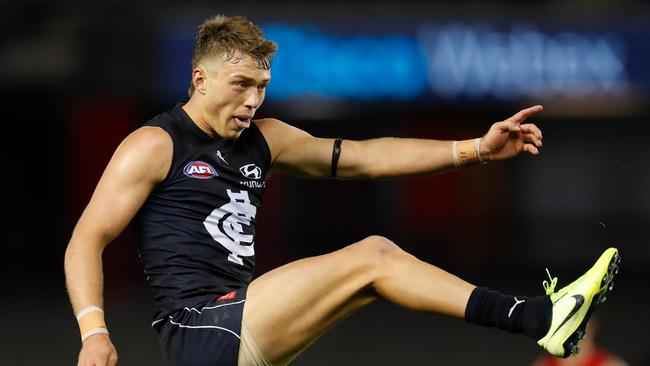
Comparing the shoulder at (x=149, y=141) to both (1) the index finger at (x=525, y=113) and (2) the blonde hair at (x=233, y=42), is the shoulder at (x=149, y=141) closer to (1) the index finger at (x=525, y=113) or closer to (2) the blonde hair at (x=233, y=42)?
(2) the blonde hair at (x=233, y=42)

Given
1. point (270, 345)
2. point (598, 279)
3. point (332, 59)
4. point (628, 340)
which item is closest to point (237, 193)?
point (270, 345)

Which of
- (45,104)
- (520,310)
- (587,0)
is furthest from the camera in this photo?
(45,104)

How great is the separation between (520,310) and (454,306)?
25 centimetres

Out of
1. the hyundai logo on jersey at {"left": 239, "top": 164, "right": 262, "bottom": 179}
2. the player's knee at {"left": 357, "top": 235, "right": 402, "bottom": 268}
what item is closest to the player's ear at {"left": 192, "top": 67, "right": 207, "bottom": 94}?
the hyundai logo on jersey at {"left": 239, "top": 164, "right": 262, "bottom": 179}

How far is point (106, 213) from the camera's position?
499 centimetres

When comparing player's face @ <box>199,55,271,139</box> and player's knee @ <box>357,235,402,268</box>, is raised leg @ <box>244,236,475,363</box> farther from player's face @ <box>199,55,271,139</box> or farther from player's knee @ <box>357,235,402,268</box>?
player's face @ <box>199,55,271,139</box>

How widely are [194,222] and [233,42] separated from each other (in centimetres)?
79

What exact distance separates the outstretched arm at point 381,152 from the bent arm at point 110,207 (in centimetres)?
64

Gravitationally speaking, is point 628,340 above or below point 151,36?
below

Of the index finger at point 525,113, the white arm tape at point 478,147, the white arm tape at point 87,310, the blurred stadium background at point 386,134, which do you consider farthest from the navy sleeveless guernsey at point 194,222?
the blurred stadium background at point 386,134

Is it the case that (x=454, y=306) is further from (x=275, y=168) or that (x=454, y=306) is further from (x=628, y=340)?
(x=628, y=340)

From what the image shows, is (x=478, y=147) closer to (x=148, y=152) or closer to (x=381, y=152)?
(x=381, y=152)

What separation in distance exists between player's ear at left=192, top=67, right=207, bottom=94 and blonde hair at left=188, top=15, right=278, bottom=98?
32 mm

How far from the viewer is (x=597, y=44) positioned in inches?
578
